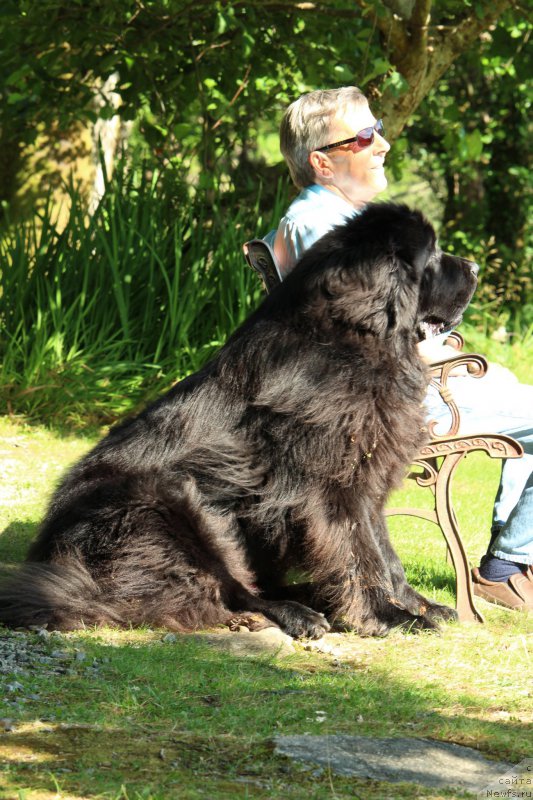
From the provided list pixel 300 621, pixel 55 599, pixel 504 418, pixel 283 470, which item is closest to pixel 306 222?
pixel 283 470

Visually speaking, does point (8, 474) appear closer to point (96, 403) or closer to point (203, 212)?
point (96, 403)

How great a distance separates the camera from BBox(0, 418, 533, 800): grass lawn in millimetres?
2271

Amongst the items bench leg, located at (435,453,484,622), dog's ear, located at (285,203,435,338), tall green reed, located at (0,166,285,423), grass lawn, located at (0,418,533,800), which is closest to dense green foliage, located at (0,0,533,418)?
tall green reed, located at (0,166,285,423)

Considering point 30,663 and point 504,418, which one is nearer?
point 30,663

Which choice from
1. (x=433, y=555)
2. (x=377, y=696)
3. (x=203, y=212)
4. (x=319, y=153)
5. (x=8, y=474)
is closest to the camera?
(x=377, y=696)

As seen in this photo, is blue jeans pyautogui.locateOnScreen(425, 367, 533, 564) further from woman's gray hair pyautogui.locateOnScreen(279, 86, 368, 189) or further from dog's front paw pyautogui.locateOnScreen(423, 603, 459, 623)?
woman's gray hair pyautogui.locateOnScreen(279, 86, 368, 189)

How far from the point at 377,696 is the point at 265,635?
0.64m

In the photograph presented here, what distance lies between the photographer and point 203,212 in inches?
323

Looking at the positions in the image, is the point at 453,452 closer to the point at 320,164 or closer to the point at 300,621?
the point at 300,621

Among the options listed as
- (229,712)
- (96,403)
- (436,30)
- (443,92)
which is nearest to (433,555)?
(229,712)

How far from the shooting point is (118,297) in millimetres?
7738

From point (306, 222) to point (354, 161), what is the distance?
1.22ft

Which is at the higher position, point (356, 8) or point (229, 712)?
point (356, 8)

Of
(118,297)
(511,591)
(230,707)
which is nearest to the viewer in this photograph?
(230,707)
